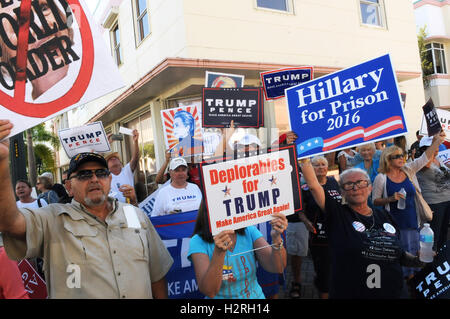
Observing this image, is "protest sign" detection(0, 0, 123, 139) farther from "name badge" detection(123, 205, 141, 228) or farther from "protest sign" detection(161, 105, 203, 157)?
"protest sign" detection(161, 105, 203, 157)

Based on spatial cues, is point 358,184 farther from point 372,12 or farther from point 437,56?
point 437,56

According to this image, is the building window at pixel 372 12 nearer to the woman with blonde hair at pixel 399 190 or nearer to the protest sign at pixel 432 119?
the protest sign at pixel 432 119

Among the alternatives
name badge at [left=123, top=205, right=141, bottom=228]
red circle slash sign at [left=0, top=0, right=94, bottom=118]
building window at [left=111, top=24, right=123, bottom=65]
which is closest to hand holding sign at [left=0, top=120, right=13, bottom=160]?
red circle slash sign at [left=0, top=0, right=94, bottom=118]

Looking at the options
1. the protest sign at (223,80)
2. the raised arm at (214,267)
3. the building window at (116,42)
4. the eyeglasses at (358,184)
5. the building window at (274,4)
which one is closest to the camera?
the raised arm at (214,267)

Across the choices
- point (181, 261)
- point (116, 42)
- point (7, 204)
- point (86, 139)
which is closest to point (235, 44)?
point (86, 139)

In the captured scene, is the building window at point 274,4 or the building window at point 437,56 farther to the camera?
the building window at point 437,56

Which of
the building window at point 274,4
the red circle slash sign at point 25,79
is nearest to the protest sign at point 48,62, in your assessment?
the red circle slash sign at point 25,79

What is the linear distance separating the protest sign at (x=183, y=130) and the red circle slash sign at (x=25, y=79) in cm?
328

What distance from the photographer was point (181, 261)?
3.40 metres

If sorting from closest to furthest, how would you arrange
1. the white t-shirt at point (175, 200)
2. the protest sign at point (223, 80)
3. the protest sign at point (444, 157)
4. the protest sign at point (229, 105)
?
the white t-shirt at point (175, 200)
the protest sign at point (229, 105)
the protest sign at point (444, 157)
the protest sign at point (223, 80)

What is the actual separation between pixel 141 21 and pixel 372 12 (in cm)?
746

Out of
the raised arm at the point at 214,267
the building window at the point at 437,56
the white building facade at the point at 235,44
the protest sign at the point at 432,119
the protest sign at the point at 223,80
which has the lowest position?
the raised arm at the point at 214,267

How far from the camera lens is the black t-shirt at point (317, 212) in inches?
156
